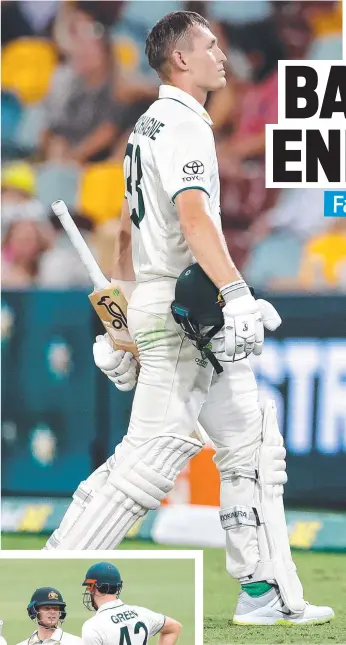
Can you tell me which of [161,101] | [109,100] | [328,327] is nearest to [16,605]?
[161,101]

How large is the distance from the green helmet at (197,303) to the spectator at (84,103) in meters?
1.93

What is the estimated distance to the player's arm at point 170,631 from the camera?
3.12m

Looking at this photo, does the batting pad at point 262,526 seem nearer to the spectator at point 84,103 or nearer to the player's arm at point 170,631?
the player's arm at point 170,631

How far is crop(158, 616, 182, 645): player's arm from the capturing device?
312 centimetres

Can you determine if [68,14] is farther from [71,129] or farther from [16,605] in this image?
[16,605]

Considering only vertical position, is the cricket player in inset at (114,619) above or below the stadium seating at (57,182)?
below

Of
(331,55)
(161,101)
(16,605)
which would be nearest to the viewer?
(16,605)

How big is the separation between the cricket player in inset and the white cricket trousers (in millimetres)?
421

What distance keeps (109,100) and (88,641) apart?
8.88 ft

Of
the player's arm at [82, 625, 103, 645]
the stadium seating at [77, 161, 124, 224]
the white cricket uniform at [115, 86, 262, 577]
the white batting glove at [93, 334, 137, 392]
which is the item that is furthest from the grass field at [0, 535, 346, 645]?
the stadium seating at [77, 161, 124, 224]

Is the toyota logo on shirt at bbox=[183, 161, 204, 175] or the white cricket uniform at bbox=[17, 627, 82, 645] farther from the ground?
the toyota logo on shirt at bbox=[183, 161, 204, 175]

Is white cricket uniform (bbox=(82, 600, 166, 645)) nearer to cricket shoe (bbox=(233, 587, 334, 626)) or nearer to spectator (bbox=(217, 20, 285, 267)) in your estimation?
cricket shoe (bbox=(233, 587, 334, 626))

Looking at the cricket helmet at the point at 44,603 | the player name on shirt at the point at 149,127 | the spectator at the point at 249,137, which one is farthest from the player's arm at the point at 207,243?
the spectator at the point at 249,137

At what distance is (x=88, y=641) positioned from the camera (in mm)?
3066
